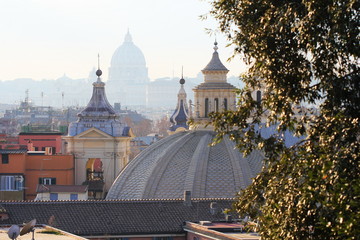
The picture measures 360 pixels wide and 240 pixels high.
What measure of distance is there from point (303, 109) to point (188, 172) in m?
27.7

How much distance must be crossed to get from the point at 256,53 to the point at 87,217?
2019cm

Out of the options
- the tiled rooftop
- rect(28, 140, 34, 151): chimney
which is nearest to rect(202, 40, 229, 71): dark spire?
the tiled rooftop

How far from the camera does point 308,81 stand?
52.6 ft

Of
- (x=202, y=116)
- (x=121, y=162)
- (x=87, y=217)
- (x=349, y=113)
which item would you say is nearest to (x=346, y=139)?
(x=349, y=113)

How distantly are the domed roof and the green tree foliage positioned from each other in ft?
83.2

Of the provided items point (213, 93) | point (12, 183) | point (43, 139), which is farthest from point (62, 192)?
point (43, 139)

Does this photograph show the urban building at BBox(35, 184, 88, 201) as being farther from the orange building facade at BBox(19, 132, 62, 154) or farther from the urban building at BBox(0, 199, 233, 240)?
the orange building facade at BBox(19, 132, 62, 154)

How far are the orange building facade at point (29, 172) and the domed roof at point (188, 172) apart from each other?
21.6ft

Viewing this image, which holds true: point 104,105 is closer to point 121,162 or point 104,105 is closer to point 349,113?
point 121,162

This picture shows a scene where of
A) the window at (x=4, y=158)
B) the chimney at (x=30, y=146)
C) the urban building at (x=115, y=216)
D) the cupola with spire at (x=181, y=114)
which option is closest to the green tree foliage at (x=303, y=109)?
the urban building at (x=115, y=216)

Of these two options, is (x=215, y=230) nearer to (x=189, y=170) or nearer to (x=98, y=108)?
(x=189, y=170)

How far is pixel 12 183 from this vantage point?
50.6 m

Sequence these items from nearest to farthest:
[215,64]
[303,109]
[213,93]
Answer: [303,109]
[213,93]
[215,64]

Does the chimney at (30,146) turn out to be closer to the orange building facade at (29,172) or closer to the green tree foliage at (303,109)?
the orange building facade at (29,172)
